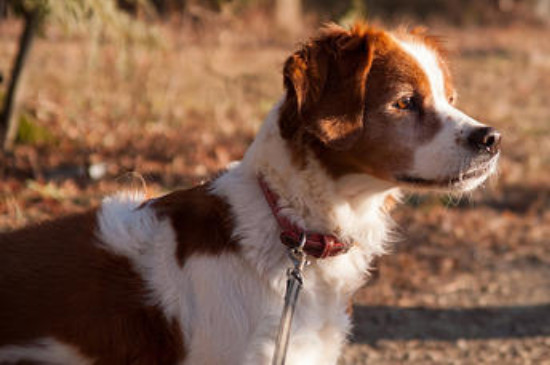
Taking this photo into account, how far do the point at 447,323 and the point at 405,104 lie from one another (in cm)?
237

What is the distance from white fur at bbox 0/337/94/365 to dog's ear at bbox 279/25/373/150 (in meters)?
1.21

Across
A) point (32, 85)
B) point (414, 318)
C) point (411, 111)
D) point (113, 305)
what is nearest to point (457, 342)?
point (414, 318)

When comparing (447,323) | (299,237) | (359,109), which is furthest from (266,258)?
(447,323)

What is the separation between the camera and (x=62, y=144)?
736 centimetres

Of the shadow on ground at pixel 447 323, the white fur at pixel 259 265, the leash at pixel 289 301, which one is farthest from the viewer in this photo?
the shadow on ground at pixel 447 323

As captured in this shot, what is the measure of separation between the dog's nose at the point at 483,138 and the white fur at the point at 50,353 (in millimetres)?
1761

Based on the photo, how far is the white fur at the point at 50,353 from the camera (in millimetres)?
2893

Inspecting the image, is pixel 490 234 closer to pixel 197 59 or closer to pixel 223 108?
pixel 223 108

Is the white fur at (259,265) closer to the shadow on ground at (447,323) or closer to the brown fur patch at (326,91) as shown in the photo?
the brown fur patch at (326,91)

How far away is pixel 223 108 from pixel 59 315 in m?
6.71

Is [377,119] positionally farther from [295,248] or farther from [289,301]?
[289,301]

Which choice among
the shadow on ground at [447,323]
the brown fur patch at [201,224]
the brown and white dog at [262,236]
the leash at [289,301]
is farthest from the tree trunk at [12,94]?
the leash at [289,301]

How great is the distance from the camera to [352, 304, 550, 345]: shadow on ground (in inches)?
188

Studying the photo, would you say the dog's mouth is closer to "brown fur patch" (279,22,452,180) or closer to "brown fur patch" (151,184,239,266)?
"brown fur patch" (279,22,452,180)
